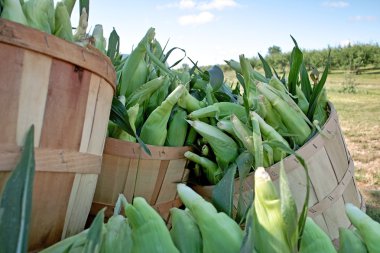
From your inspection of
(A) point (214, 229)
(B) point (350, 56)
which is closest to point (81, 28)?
(A) point (214, 229)

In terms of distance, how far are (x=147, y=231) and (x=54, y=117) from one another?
0.27 metres

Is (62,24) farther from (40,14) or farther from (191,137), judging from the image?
(191,137)

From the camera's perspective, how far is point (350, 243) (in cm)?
89

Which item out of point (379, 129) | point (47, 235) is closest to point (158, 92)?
point (47, 235)

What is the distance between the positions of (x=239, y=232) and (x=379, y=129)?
19.4 feet

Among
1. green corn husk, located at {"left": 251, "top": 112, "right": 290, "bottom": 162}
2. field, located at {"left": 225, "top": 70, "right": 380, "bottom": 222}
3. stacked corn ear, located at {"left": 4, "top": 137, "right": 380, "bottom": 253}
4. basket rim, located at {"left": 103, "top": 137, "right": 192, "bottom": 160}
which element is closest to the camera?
stacked corn ear, located at {"left": 4, "top": 137, "right": 380, "bottom": 253}

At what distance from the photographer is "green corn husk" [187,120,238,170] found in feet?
4.30

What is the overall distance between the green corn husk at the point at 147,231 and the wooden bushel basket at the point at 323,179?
46 centimetres

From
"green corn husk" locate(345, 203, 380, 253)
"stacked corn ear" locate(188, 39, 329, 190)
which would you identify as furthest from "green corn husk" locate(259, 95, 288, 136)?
"green corn husk" locate(345, 203, 380, 253)

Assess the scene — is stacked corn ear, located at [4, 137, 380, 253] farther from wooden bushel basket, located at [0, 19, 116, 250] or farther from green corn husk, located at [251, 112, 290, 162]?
green corn husk, located at [251, 112, 290, 162]

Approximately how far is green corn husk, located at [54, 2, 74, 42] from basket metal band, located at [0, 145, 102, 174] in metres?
0.24

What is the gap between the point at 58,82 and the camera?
0.87 metres

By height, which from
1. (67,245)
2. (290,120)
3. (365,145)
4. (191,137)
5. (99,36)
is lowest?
(365,145)

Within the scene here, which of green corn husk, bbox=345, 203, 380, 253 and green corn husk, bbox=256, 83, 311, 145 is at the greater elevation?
green corn husk, bbox=256, 83, 311, 145
